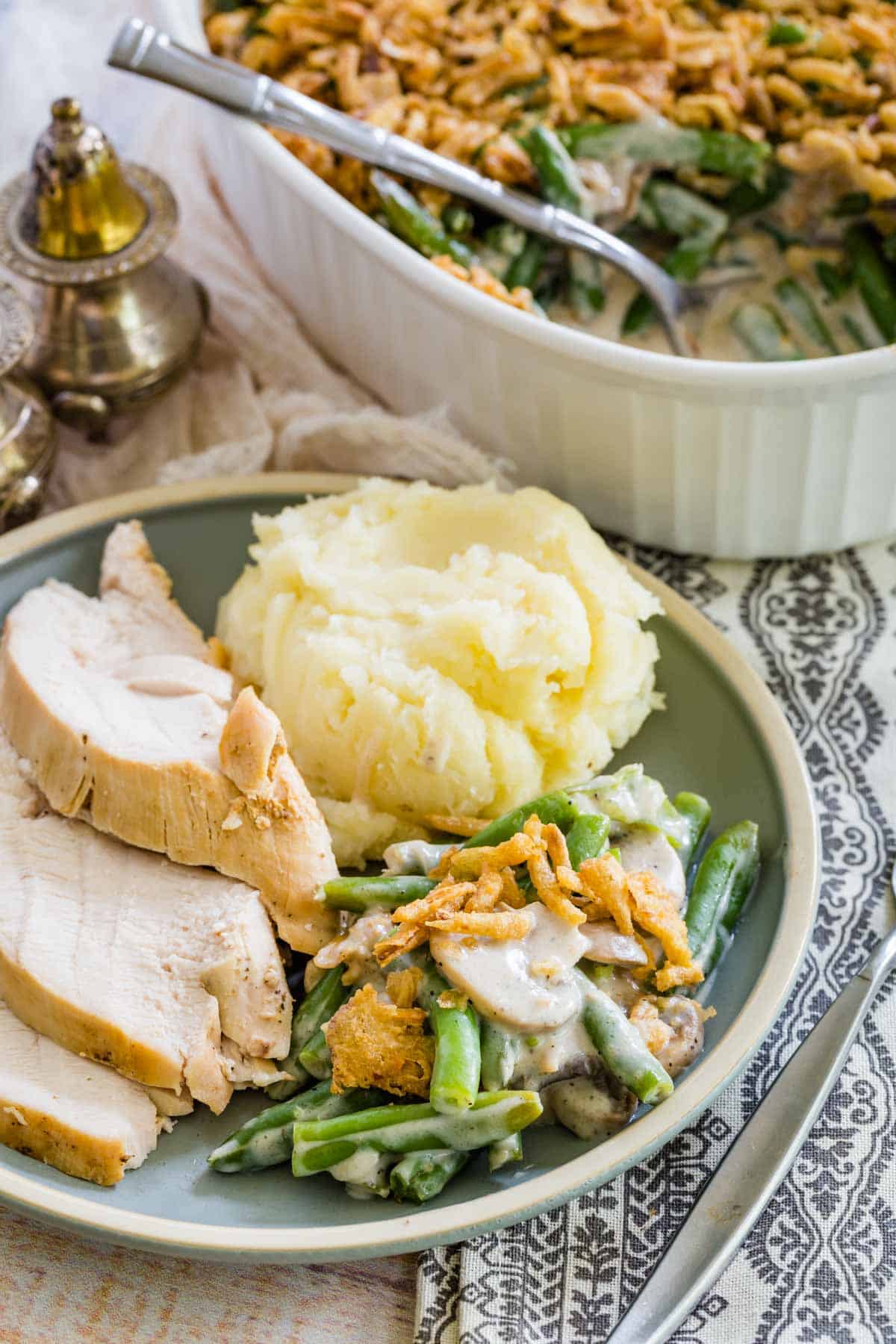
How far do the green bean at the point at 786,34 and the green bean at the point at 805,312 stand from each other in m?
0.72

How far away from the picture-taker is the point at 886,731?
3.53 m

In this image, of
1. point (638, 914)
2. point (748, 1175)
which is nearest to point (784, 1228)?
point (748, 1175)

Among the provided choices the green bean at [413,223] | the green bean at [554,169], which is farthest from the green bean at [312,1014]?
the green bean at [554,169]

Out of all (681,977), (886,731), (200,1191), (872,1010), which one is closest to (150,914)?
(200,1191)

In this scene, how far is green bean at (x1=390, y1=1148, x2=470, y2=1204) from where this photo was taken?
2.49 m

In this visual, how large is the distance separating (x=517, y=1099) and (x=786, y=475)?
183 cm

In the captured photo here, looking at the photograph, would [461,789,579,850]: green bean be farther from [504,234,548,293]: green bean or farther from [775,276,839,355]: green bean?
[775,276,839,355]: green bean

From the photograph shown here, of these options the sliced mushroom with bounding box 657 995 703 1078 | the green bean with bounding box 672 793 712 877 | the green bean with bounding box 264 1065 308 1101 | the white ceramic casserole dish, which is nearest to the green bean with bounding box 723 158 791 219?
the white ceramic casserole dish

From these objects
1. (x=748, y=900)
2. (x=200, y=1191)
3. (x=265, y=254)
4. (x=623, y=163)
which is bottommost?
(x=200, y=1191)

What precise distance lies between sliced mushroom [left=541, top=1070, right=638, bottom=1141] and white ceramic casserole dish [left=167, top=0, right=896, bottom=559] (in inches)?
64.9

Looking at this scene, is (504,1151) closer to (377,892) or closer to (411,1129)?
(411,1129)

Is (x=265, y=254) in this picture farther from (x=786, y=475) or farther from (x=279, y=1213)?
(x=279, y=1213)

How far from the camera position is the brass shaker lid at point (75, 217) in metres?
3.84

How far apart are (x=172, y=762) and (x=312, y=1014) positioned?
590mm
